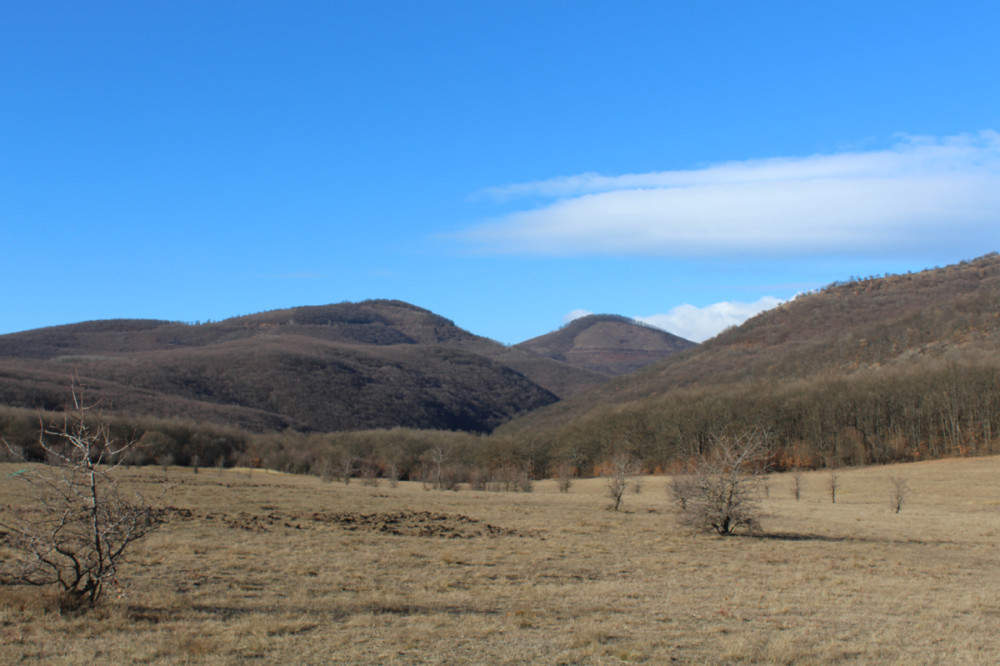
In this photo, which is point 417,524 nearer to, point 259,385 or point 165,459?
point 165,459

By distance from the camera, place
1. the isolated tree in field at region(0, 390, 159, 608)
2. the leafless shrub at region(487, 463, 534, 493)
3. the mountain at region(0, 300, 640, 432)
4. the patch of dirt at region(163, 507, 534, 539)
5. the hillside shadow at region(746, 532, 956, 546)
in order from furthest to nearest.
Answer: the mountain at region(0, 300, 640, 432)
the leafless shrub at region(487, 463, 534, 493)
the hillside shadow at region(746, 532, 956, 546)
the patch of dirt at region(163, 507, 534, 539)
the isolated tree in field at region(0, 390, 159, 608)

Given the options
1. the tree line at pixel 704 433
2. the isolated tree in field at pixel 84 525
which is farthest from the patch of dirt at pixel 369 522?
the tree line at pixel 704 433

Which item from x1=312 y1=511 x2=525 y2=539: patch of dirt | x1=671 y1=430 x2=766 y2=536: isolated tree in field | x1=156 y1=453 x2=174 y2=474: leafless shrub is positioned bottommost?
x1=156 y1=453 x2=174 y2=474: leafless shrub

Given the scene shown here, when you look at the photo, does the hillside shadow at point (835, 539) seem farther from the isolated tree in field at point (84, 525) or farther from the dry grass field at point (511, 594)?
the isolated tree in field at point (84, 525)

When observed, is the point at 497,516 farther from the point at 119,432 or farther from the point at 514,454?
the point at 514,454

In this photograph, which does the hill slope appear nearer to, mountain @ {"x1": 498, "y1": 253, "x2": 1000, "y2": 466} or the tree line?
the tree line

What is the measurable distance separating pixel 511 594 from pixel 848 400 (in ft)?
252

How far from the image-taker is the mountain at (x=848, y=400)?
2953 inches

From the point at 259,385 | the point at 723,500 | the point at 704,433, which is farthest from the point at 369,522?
the point at 259,385

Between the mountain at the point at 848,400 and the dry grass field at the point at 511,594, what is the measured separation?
38550mm

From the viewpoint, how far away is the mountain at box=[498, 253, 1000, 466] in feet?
246

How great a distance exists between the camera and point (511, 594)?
1401 cm

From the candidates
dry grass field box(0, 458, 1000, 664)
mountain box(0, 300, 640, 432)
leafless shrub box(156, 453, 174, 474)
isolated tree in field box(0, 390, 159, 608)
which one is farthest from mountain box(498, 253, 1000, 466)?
isolated tree in field box(0, 390, 159, 608)

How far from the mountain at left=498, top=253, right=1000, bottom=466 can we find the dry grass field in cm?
3855
